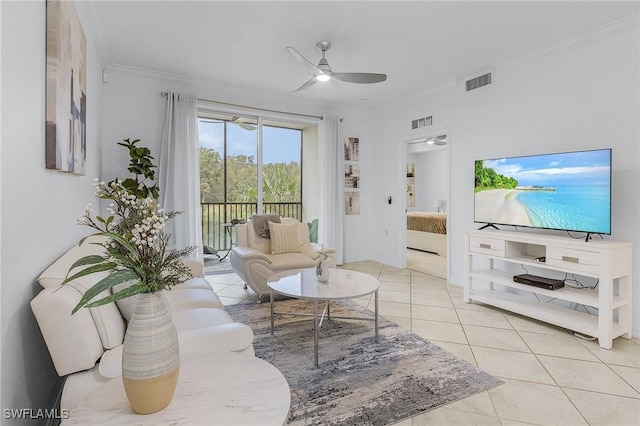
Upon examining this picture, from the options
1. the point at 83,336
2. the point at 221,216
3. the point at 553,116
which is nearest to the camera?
the point at 83,336

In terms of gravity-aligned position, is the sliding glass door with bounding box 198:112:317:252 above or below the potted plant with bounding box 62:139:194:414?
above

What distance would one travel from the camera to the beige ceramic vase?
0.94 metres

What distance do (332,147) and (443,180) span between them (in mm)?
4989

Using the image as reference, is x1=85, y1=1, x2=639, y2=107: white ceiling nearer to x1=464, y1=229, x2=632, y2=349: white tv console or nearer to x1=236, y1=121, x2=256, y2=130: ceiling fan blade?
x1=236, y1=121, x2=256, y2=130: ceiling fan blade

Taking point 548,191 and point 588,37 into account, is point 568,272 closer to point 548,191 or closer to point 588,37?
point 548,191

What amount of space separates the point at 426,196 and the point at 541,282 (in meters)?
6.96

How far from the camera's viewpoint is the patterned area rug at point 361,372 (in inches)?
73.3

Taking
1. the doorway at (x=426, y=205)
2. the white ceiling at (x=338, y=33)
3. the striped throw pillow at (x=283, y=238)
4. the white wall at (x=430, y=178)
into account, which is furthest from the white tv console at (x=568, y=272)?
the white wall at (x=430, y=178)

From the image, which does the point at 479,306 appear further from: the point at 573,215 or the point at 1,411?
the point at 1,411

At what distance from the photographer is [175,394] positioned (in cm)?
105

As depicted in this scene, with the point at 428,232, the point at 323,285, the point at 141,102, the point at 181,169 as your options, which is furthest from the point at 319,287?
the point at 428,232

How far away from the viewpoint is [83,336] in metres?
1.31

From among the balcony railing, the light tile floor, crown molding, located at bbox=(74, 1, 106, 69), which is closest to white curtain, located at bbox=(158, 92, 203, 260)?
the balcony railing

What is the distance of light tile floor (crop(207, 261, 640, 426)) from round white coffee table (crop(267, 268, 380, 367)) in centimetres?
64
